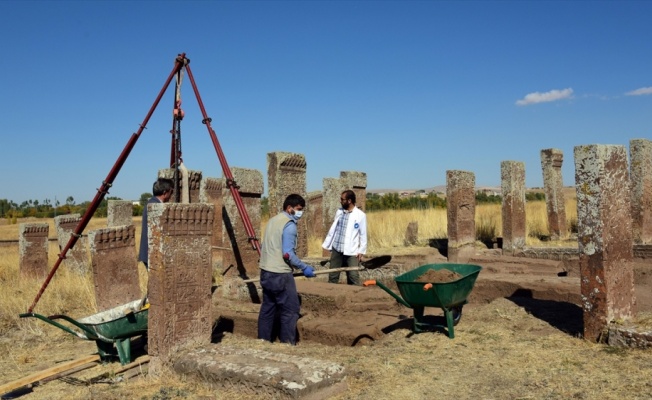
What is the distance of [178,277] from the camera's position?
606cm

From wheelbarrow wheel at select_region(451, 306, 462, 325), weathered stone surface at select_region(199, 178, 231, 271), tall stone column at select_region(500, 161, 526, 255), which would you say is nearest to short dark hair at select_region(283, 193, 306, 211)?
wheelbarrow wheel at select_region(451, 306, 462, 325)

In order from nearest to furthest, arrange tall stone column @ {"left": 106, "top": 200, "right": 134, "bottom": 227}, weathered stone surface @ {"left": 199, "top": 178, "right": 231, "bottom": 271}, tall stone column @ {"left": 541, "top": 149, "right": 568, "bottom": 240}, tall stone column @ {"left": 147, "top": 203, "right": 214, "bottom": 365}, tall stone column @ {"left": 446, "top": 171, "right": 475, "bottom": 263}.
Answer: tall stone column @ {"left": 147, "top": 203, "right": 214, "bottom": 365} → tall stone column @ {"left": 106, "top": 200, "right": 134, "bottom": 227} → weathered stone surface @ {"left": 199, "top": 178, "right": 231, "bottom": 271} → tall stone column @ {"left": 446, "top": 171, "right": 475, "bottom": 263} → tall stone column @ {"left": 541, "top": 149, "right": 568, "bottom": 240}

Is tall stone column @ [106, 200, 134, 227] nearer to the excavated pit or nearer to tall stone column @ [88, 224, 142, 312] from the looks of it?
tall stone column @ [88, 224, 142, 312]

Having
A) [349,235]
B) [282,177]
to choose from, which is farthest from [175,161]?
[282,177]

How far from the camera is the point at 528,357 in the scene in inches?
232

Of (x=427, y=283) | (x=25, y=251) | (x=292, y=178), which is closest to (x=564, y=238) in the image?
(x=292, y=178)

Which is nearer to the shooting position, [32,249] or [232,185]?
[232,185]

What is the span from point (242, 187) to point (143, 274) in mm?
Answer: 2885

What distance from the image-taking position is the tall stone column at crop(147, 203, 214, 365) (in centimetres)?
591

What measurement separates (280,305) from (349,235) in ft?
7.16

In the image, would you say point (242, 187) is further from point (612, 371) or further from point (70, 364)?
point (612, 371)

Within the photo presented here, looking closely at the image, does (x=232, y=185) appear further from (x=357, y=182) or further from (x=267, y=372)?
(x=357, y=182)

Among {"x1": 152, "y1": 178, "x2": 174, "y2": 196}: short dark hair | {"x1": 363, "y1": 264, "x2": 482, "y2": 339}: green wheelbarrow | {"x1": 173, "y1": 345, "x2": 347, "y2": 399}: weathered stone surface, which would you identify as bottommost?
{"x1": 173, "y1": 345, "x2": 347, "y2": 399}: weathered stone surface

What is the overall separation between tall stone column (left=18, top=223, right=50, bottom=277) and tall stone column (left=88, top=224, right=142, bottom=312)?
5285 mm
